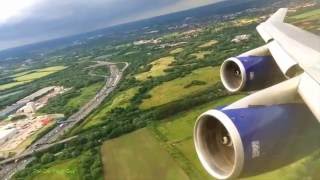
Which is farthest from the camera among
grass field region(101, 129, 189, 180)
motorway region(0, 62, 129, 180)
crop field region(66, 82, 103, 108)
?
crop field region(66, 82, 103, 108)

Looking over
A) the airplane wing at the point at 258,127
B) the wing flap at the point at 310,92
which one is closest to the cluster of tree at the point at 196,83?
the airplane wing at the point at 258,127

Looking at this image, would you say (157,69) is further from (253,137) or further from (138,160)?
(253,137)

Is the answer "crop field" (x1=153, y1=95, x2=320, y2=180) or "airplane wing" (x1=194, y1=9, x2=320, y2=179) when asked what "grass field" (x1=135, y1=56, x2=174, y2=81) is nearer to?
"crop field" (x1=153, y1=95, x2=320, y2=180)

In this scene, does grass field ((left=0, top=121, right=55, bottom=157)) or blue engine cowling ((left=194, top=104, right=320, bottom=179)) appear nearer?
blue engine cowling ((left=194, top=104, right=320, bottom=179))

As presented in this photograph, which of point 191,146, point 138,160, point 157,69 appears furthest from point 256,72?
point 157,69

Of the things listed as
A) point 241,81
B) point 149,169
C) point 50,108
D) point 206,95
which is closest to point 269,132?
point 241,81

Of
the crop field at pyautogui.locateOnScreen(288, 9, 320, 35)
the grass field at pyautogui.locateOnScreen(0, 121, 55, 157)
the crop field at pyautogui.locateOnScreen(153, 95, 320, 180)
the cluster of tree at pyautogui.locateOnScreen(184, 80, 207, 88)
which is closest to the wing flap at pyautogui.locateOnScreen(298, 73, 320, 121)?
the crop field at pyautogui.locateOnScreen(153, 95, 320, 180)

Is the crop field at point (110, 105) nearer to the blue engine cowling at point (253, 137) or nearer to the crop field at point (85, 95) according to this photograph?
the crop field at point (85, 95)
